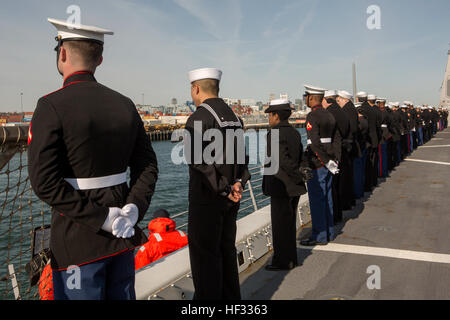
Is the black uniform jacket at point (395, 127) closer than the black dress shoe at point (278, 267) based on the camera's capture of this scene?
No

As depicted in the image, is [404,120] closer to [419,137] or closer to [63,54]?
[419,137]

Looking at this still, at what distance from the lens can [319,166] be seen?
4.59 metres

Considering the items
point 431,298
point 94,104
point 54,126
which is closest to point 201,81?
point 94,104

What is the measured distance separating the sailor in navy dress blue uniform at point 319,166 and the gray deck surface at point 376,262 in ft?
0.74

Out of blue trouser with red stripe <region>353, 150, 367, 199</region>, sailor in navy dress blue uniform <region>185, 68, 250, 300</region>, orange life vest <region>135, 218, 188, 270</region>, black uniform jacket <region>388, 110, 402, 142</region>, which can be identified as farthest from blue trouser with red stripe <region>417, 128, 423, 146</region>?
sailor in navy dress blue uniform <region>185, 68, 250, 300</region>

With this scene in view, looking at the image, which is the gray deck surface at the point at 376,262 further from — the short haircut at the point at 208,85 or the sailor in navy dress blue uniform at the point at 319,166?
the short haircut at the point at 208,85

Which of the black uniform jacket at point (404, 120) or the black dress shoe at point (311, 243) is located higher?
the black uniform jacket at point (404, 120)

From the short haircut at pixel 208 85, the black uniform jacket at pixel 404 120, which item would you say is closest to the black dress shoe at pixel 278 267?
the short haircut at pixel 208 85

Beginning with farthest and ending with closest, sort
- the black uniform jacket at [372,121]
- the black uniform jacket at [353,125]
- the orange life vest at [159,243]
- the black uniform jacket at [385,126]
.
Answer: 1. the black uniform jacket at [385,126]
2. the black uniform jacket at [372,121]
3. the black uniform jacket at [353,125]
4. the orange life vest at [159,243]

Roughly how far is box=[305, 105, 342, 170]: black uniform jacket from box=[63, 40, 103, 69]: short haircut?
3.26m

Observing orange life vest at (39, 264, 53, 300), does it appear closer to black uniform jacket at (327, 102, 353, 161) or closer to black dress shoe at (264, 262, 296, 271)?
black dress shoe at (264, 262, 296, 271)

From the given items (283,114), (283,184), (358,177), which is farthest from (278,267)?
(358,177)

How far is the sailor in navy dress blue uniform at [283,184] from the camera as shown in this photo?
3.84 m

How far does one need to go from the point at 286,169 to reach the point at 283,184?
0.16m
